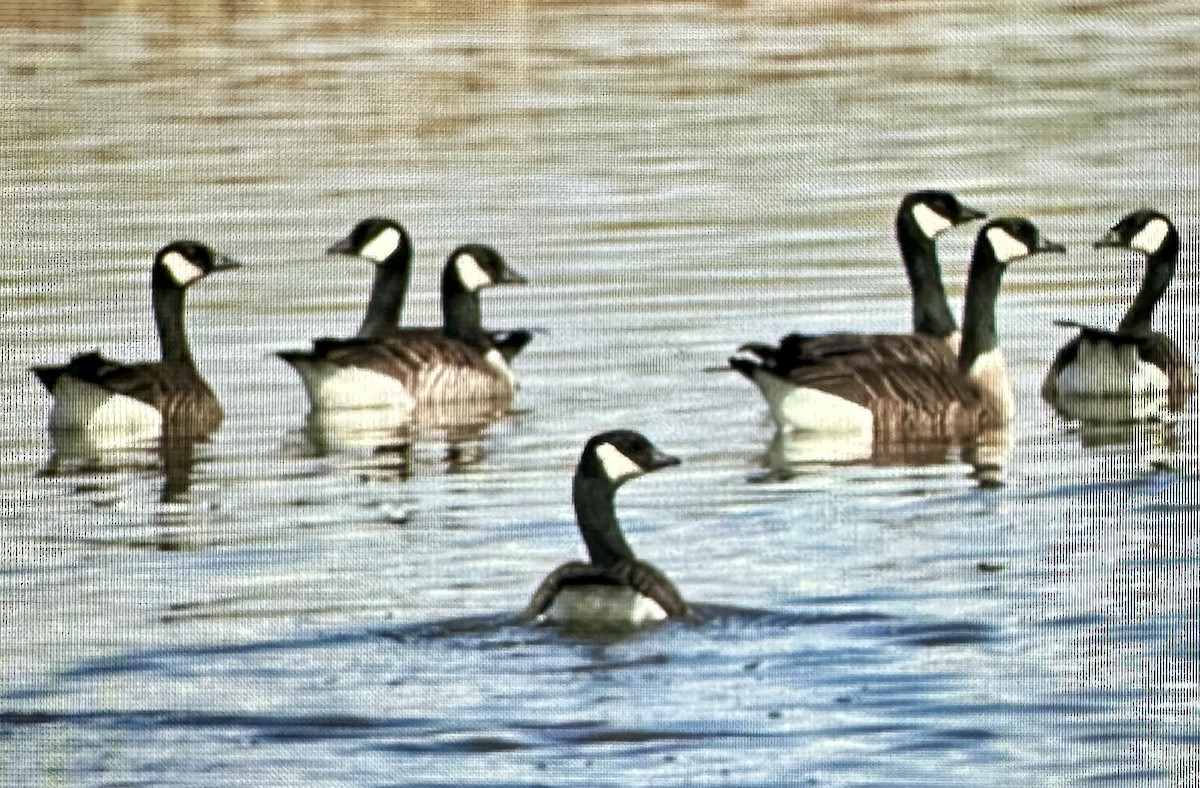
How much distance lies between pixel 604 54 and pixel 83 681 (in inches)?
1087

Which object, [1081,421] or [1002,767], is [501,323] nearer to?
[1081,421]

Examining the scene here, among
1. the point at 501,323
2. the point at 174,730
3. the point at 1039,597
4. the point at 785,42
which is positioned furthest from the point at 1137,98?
the point at 174,730

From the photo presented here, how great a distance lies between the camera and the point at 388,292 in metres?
20.8

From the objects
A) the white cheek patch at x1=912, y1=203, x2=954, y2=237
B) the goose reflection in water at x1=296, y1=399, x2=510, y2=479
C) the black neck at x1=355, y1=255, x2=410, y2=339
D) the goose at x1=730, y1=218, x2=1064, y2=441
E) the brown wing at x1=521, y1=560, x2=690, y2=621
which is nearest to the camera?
the brown wing at x1=521, y1=560, x2=690, y2=621

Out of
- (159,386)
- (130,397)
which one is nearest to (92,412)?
(130,397)

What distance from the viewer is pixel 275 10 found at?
4806cm

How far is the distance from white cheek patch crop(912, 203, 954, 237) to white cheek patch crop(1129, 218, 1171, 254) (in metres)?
1.32

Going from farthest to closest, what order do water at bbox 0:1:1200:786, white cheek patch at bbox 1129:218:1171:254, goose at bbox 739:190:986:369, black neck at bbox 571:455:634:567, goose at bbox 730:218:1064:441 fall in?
white cheek patch at bbox 1129:218:1171:254 < goose at bbox 739:190:986:369 < goose at bbox 730:218:1064:441 < black neck at bbox 571:455:634:567 < water at bbox 0:1:1200:786

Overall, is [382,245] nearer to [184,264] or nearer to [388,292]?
[388,292]

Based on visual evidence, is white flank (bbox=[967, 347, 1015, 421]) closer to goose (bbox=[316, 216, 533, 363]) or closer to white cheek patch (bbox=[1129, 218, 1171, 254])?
white cheek patch (bbox=[1129, 218, 1171, 254])

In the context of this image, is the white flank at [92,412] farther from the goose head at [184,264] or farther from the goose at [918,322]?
the goose at [918,322]

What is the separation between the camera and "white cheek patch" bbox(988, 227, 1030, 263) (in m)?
19.5

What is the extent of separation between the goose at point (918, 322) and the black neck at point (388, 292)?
2907 mm

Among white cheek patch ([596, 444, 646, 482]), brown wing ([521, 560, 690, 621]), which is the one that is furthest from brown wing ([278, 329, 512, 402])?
brown wing ([521, 560, 690, 621])
